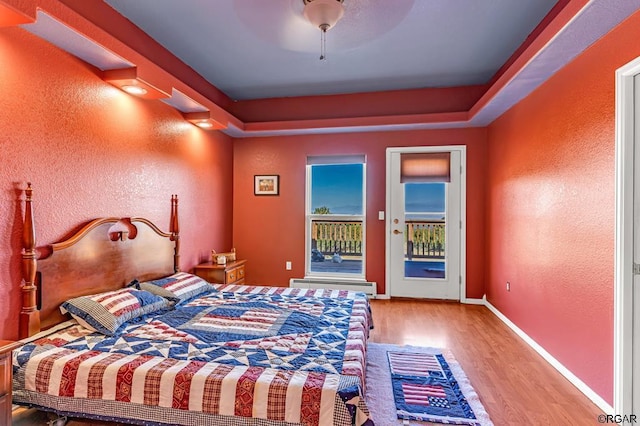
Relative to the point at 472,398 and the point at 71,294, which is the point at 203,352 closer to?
the point at 71,294

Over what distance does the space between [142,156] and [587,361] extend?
4.00 meters

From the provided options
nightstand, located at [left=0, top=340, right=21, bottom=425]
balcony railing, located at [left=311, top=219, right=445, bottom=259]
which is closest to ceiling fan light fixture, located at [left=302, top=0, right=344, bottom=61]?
nightstand, located at [left=0, top=340, right=21, bottom=425]

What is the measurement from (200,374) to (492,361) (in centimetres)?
241

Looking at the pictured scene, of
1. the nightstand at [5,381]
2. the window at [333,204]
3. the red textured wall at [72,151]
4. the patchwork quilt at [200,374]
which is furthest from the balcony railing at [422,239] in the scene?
the nightstand at [5,381]

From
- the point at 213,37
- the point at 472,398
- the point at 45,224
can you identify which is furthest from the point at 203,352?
the point at 213,37

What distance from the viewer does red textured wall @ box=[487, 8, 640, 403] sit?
2125mm

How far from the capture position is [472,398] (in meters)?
2.20

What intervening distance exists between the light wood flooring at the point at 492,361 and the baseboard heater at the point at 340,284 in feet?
0.92

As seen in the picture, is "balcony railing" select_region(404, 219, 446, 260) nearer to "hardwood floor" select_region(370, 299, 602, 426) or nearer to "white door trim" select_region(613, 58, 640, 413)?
"hardwood floor" select_region(370, 299, 602, 426)

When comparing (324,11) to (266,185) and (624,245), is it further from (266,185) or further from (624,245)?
(266,185)

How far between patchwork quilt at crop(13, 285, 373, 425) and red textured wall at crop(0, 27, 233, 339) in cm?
54

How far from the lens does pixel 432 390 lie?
2.31m

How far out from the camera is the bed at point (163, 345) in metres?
1.54

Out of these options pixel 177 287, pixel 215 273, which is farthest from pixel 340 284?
pixel 177 287
